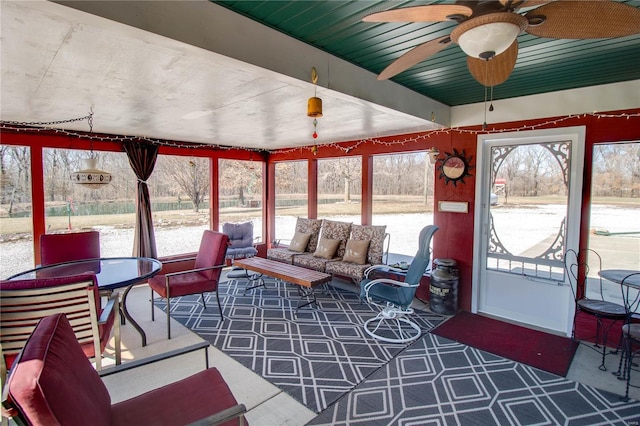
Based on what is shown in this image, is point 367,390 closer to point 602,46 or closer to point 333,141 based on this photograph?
point 602,46

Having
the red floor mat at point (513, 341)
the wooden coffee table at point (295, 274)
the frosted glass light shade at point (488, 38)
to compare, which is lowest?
the red floor mat at point (513, 341)

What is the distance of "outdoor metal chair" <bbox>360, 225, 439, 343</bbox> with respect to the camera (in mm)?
3387

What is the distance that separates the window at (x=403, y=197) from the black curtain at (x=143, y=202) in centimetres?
360

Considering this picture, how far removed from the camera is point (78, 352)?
147cm

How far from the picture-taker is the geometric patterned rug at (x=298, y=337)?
2684 mm

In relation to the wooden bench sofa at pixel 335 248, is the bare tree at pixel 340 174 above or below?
above

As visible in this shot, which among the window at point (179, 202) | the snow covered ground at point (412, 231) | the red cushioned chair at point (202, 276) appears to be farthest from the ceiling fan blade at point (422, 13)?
the window at point (179, 202)

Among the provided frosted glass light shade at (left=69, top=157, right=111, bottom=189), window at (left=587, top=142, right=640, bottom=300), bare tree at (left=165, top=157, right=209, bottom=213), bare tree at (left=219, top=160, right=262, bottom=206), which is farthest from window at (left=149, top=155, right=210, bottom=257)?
window at (left=587, top=142, right=640, bottom=300)

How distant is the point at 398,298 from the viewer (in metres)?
3.41

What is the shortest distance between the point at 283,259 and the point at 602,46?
14.6 feet

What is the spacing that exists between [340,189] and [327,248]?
4.14 ft

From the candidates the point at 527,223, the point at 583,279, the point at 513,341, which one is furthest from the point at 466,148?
the point at 513,341

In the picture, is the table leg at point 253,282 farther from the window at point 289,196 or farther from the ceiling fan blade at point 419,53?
the ceiling fan blade at point 419,53

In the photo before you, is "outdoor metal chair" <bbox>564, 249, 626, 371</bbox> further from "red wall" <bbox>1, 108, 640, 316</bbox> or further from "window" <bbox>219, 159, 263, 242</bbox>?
"window" <bbox>219, 159, 263, 242</bbox>
